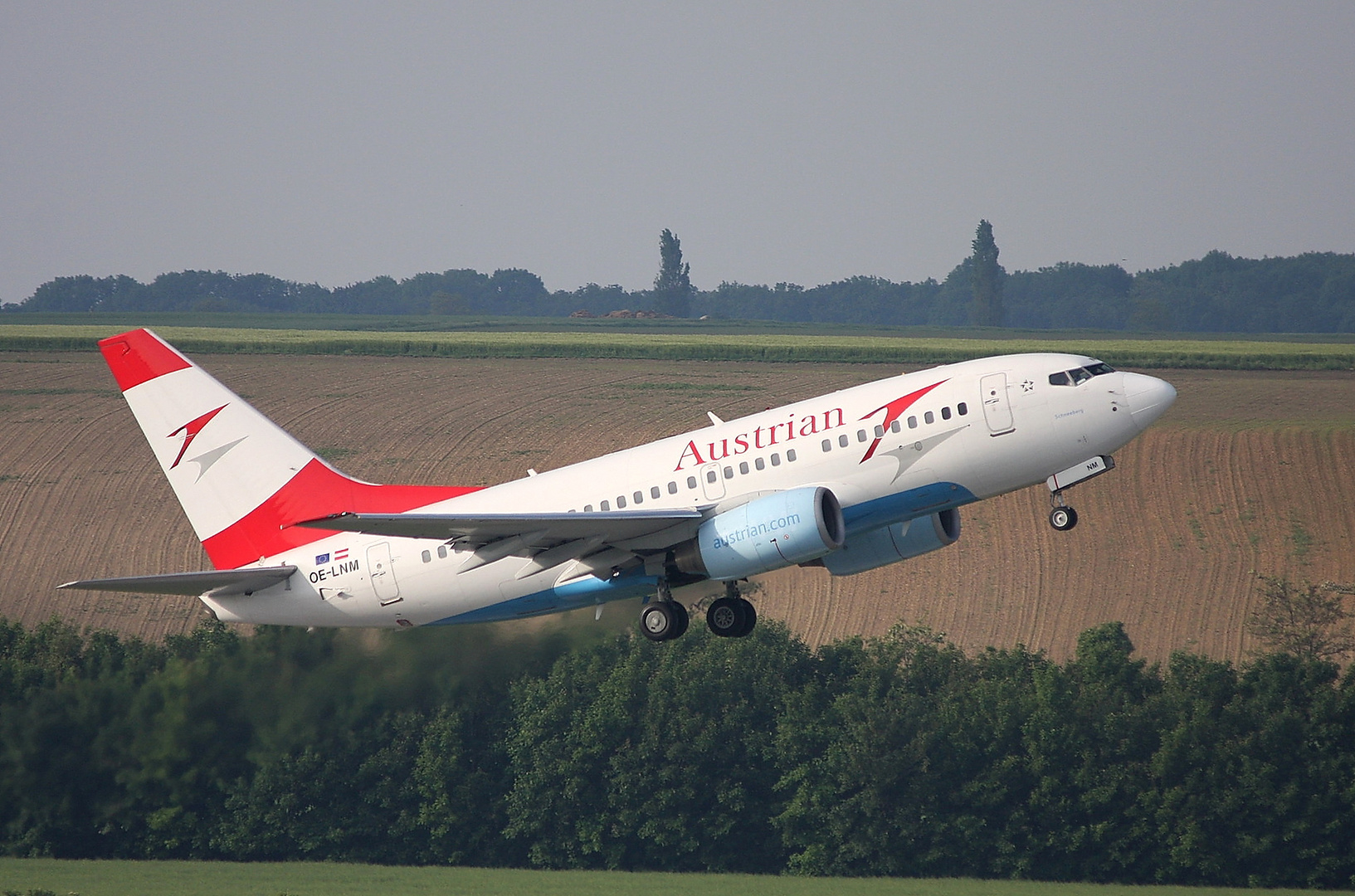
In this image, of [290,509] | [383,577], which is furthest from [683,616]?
[290,509]

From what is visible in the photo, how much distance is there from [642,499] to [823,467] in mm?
4794

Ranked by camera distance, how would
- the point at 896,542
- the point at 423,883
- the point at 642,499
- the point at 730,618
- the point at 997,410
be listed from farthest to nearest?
1. the point at 423,883
2. the point at 896,542
3. the point at 730,618
4. the point at 642,499
5. the point at 997,410

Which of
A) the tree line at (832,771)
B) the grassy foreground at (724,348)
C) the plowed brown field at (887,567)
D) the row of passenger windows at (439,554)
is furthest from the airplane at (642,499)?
the grassy foreground at (724,348)

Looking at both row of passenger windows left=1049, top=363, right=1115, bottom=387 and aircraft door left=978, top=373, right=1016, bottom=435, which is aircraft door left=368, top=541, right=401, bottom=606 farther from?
row of passenger windows left=1049, top=363, right=1115, bottom=387

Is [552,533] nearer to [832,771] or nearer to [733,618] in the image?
[733,618]

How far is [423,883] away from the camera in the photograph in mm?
61969

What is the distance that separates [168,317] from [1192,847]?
151 m

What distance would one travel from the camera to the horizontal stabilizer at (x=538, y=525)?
35219 mm

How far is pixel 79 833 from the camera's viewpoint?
60.7 m

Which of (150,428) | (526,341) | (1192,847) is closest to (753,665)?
(1192,847)

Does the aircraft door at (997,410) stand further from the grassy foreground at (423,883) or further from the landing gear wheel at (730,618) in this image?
the grassy foreground at (423,883)

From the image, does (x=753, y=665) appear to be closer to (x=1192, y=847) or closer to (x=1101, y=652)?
(x=1101, y=652)

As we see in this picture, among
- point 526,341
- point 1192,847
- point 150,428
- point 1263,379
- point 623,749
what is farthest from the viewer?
point 526,341

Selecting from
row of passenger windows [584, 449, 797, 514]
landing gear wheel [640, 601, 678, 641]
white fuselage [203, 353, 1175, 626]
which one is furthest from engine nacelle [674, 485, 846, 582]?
landing gear wheel [640, 601, 678, 641]
